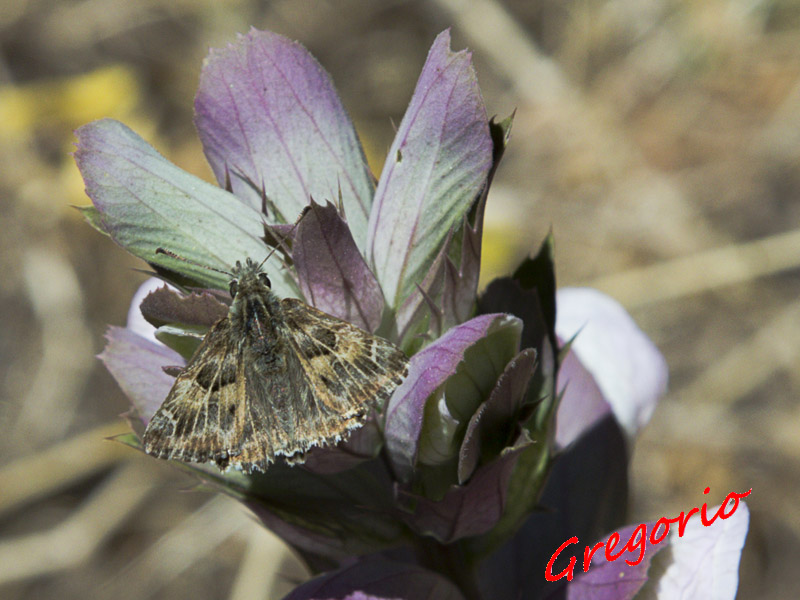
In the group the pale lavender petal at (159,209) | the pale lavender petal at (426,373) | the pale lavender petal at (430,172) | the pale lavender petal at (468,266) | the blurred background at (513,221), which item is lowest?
the blurred background at (513,221)

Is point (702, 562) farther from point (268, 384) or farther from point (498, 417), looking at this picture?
point (268, 384)

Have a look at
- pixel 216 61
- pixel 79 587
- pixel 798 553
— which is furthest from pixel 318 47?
pixel 216 61

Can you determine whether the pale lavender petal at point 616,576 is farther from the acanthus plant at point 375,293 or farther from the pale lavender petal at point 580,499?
the pale lavender petal at point 580,499

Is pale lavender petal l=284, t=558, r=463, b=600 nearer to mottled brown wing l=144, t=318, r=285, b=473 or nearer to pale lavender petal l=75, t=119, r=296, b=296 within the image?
mottled brown wing l=144, t=318, r=285, b=473

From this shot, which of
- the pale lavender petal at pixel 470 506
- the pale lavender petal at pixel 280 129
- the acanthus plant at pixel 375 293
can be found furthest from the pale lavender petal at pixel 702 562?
the pale lavender petal at pixel 280 129

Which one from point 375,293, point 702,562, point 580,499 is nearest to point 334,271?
point 375,293

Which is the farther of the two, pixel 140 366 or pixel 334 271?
pixel 140 366
